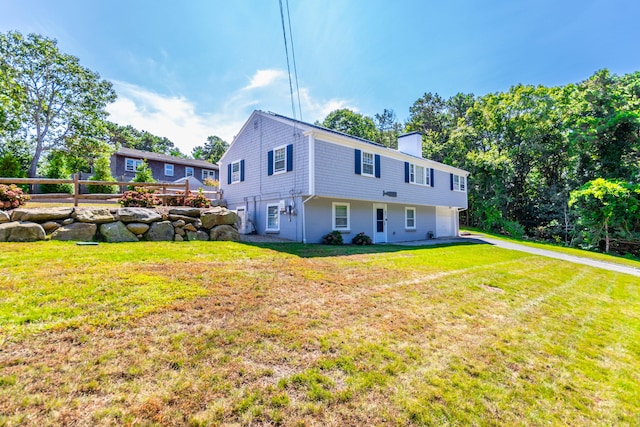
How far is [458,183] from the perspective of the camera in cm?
2080

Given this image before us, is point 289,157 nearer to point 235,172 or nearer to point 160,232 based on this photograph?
point 235,172

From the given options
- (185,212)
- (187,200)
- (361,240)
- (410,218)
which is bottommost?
(361,240)

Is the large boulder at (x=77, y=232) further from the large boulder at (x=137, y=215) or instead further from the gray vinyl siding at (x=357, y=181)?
the gray vinyl siding at (x=357, y=181)

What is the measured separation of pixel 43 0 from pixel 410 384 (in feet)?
41.6

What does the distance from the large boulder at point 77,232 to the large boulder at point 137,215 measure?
0.69 meters

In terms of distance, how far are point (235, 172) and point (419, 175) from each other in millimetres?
10967

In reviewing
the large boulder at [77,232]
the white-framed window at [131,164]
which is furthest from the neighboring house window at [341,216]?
the white-framed window at [131,164]

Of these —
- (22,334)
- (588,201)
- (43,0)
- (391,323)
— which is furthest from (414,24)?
(588,201)

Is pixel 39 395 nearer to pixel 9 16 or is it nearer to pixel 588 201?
pixel 9 16

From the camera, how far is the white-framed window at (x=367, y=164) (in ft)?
44.8

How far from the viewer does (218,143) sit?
175ft

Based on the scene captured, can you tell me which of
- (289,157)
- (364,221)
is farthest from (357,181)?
(289,157)

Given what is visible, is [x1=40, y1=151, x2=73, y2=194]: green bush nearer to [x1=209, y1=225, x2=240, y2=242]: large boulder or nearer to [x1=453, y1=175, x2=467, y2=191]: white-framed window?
[x1=209, y1=225, x2=240, y2=242]: large boulder

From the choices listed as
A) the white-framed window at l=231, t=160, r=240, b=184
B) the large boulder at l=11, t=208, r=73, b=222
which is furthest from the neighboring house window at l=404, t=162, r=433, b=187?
the large boulder at l=11, t=208, r=73, b=222
